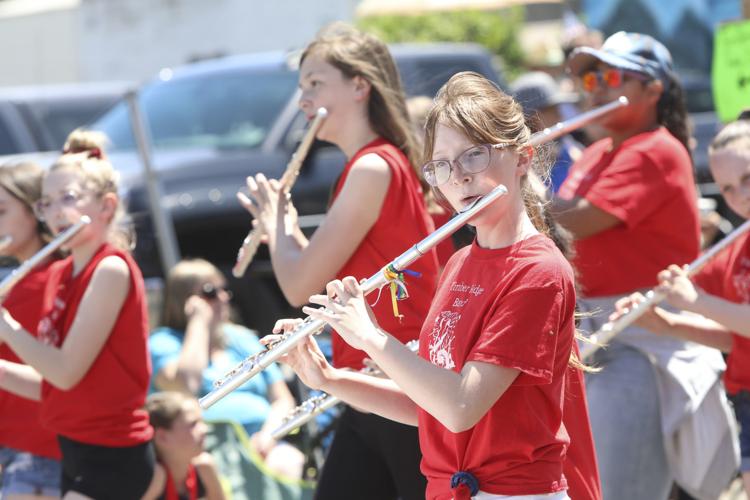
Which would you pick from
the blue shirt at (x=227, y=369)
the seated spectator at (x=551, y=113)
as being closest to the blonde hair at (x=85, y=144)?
the seated spectator at (x=551, y=113)

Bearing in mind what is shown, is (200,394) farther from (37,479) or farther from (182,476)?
(37,479)

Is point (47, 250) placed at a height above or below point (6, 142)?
above

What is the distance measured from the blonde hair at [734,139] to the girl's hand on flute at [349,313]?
164 cm

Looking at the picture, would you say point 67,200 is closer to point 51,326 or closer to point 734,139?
point 51,326

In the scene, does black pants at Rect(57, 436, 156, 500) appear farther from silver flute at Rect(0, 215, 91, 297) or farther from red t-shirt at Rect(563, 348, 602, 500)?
red t-shirt at Rect(563, 348, 602, 500)

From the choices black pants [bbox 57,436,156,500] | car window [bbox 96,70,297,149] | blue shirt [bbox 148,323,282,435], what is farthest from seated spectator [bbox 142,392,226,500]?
car window [bbox 96,70,297,149]

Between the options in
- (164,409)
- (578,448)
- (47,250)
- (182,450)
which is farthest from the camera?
(164,409)

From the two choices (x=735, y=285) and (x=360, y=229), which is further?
(x=735, y=285)

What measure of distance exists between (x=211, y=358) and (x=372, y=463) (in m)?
2.13

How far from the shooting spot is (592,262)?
3.59 meters

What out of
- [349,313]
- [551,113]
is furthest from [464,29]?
[349,313]

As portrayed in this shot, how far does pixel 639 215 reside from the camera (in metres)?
3.50

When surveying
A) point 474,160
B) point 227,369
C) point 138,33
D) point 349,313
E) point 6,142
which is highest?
point 474,160

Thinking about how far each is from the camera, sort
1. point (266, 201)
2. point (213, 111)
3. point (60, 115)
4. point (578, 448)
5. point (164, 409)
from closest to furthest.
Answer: point (578, 448)
point (266, 201)
point (164, 409)
point (213, 111)
point (60, 115)
